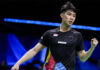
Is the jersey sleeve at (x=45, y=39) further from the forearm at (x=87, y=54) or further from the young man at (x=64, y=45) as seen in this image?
the forearm at (x=87, y=54)

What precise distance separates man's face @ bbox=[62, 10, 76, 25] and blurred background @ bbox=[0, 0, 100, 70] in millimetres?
6961

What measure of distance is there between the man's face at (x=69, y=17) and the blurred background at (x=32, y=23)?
6961mm

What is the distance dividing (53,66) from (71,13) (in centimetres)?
77

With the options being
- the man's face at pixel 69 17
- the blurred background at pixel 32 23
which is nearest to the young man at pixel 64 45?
the man's face at pixel 69 17

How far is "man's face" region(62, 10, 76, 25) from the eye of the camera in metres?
3.49

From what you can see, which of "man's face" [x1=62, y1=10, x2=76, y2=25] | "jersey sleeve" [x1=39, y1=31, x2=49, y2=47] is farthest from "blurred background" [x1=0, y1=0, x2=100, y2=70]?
"man's face" [x1=62, y1=10, x2=76, y2=25]

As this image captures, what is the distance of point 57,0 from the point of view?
35.0 ft

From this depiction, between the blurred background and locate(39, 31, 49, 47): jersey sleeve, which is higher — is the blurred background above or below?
below

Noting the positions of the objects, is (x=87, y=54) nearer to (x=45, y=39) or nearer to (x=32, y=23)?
(x=45, y=39)

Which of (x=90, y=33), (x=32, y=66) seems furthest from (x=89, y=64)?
(x=32, y=66)

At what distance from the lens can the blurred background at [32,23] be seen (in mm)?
10609

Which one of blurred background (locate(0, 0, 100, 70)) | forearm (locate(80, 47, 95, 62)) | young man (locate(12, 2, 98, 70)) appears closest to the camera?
forearm (locate(80, 47, 95, 62))

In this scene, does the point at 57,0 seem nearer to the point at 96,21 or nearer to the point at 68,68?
the point at 96,21

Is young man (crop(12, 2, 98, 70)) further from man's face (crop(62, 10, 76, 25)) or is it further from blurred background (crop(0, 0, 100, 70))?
blurred background (crop(0, 0, 100, 70))
